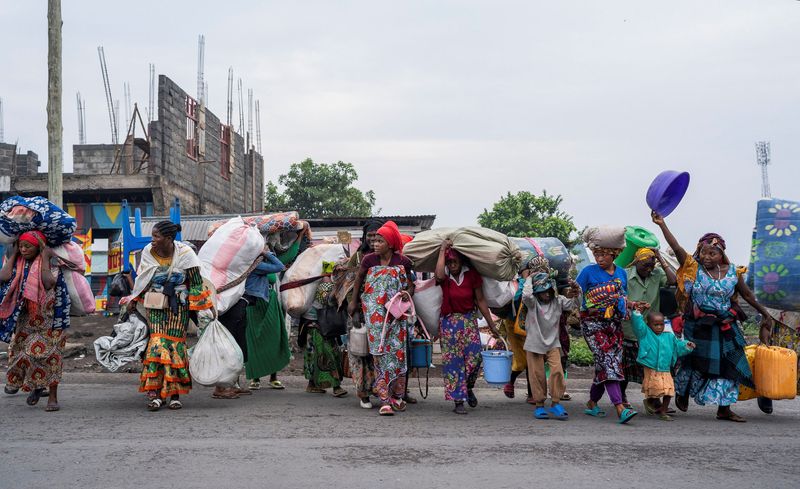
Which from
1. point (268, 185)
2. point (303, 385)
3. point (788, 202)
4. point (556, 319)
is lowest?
point (303, 385)

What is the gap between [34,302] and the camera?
264 inches

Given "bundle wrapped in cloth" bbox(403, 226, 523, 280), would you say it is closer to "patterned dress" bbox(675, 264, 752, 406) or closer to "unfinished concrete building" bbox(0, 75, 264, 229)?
"patterned dress" bbox(675, 264, 752, 406)

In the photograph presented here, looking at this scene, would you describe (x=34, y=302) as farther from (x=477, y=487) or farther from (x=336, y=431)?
(x=477, y=487)

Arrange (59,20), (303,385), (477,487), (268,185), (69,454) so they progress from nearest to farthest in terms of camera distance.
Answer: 1. (477,487)
2. (69,454)
3. (303,385)
4. (59,20)
5. (268,185)

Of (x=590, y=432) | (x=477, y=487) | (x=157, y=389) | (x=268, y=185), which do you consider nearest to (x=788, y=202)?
(x=590, y=432)

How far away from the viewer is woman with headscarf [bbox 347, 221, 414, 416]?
22.6ft

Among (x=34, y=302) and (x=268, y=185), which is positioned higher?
(x=268, y=185)

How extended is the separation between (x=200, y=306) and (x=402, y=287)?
Result: 1.94m

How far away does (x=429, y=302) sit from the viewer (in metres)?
7.15

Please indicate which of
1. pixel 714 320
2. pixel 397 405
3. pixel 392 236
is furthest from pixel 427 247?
pixel 714 320

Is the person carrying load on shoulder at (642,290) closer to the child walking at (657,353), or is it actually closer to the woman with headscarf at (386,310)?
the child walking at (657,353)

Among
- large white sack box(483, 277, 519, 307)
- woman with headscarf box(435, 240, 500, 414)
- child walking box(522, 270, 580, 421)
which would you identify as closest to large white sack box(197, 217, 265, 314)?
woman with headscarf box(435, 240, 500, 414)

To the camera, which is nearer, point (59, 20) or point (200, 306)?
point (200, 306)

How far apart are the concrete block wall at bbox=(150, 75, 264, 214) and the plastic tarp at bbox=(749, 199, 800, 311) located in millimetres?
14295
